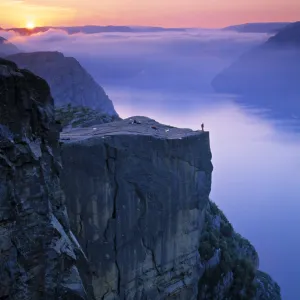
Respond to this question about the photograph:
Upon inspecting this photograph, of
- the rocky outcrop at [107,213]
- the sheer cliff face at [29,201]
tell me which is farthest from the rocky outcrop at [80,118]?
the sheer cliff face at [29,201]

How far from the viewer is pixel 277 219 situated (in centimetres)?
3609

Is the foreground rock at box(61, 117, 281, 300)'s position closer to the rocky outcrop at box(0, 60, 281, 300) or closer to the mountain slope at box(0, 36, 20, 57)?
the rocky outcrop at box(0, 60, 281, 300)

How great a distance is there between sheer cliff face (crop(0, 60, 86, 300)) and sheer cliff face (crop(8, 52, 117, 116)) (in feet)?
98.7

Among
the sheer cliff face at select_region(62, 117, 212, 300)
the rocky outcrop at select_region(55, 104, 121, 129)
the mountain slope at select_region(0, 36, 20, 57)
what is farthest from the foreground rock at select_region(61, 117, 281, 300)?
the mountain slope at select_region(0, 36, 20, 57)

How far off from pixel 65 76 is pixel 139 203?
28.4m

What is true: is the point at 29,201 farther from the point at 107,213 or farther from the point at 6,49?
the point at 6,49

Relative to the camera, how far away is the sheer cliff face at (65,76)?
38094 millimetres

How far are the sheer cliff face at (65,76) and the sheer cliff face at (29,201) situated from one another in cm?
3009

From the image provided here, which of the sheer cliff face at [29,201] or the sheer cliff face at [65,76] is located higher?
the sheer cliff face at [29,201]

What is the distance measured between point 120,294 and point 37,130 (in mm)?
6354

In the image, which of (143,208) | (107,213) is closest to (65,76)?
(143,208)

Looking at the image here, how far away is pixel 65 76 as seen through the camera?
38812mm

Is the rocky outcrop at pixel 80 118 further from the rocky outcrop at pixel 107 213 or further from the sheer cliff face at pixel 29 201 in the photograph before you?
the sheer cliff face at pixel 29 201

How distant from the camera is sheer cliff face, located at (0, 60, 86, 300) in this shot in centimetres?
684
